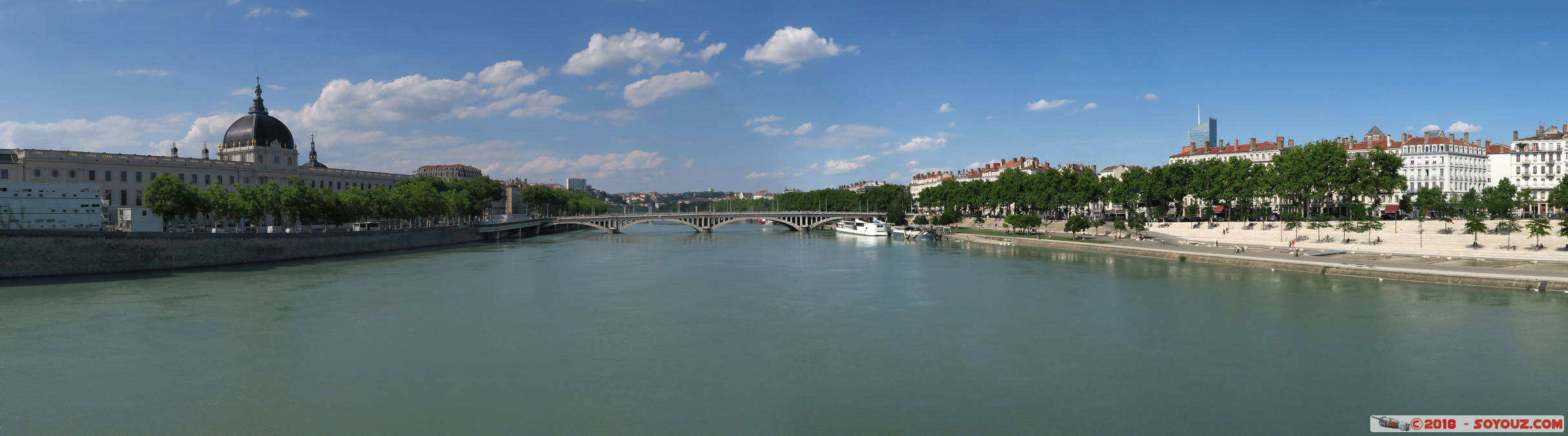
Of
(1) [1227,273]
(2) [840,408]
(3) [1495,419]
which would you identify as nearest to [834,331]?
(2) [840,408]

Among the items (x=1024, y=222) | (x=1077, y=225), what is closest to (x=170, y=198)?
(x=1077, y=225)

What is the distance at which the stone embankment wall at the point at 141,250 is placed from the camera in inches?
1150

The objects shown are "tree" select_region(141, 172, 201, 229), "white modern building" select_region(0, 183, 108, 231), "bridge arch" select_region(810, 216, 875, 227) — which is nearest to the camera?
"white modern building" select_region(0, 183, 108, 231)

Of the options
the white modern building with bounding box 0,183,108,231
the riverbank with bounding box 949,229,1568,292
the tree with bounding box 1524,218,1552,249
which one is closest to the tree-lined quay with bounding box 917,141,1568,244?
the tree with bounding box 1524,218,1552,249

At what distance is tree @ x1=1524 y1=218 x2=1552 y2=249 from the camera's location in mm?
30531

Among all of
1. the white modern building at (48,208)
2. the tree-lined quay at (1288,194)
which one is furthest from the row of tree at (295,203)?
the tree-lined quay at (1288,194)

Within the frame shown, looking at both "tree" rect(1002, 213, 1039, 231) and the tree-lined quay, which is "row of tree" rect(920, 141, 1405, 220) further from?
"tree" rect(1002, 213, 1039, 231)

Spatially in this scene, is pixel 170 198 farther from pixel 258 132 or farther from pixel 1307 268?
pixel 1307 268

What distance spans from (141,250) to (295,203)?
980 centimetres

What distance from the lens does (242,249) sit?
3712 centimetres

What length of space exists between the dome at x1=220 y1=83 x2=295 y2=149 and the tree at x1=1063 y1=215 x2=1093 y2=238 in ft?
190

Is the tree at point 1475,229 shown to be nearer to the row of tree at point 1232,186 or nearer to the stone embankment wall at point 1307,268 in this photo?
the stone embankment wall at point 1307,268

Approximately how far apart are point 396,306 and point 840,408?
16.4 m

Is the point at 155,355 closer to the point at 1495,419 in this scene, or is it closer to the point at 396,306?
the point at 396,306
